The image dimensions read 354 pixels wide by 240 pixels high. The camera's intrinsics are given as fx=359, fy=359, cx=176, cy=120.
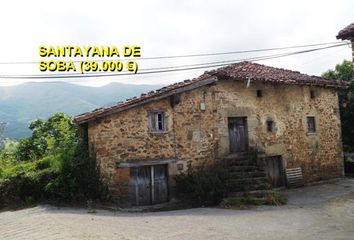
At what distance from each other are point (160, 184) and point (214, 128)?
3.06m

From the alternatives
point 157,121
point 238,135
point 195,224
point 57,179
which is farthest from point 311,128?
point 57,179

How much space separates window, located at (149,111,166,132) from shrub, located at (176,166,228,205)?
6.18 feet

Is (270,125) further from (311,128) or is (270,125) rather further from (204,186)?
(204,186)

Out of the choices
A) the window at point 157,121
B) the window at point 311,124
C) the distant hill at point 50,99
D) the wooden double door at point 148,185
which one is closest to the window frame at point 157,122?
the window at point 157,121

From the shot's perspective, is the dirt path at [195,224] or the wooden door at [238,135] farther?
the wooden door at [238,135]

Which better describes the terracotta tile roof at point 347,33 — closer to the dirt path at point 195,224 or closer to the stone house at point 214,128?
the dirt path at point 195,224

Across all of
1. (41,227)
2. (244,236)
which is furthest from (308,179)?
(41,227)

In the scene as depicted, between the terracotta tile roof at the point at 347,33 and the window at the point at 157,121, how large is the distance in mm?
6435

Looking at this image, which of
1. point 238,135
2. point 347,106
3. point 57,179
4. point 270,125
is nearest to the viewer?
point 57,179

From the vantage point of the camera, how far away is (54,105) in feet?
460

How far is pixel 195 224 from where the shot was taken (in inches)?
348

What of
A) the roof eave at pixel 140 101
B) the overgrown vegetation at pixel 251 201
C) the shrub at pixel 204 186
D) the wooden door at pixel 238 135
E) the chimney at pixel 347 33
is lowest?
the overgrown vegetation at pixel 251 201

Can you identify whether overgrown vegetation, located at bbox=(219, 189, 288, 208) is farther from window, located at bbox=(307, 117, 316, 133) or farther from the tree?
the tree

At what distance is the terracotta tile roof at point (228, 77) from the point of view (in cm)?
1192
